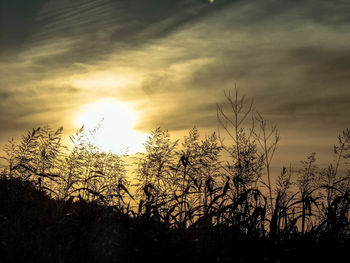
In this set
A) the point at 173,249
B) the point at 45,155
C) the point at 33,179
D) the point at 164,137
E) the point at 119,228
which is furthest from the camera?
the point at 164,137

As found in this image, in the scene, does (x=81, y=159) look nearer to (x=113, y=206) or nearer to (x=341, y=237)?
(x=113, y=206)

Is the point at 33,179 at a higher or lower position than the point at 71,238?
higher

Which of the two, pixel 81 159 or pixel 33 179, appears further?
pixel 81 159

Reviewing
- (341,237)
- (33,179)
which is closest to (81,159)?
(33,179)

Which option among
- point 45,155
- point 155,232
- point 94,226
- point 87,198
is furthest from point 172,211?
point 45,155

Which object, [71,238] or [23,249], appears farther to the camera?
[71,238]

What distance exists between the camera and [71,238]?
2.56 m

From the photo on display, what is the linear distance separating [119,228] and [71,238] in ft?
1.12

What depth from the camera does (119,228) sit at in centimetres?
271

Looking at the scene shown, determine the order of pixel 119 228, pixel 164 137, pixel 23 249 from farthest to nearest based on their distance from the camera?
pixel 164 137
pixel 119 228
pixel 23 249

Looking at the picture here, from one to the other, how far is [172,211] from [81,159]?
1.90 m

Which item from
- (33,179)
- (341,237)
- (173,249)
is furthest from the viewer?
(33,179)

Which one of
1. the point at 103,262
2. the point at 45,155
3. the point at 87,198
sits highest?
the point at 45,155

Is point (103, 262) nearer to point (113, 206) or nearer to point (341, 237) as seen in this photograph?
point (113, 206)
